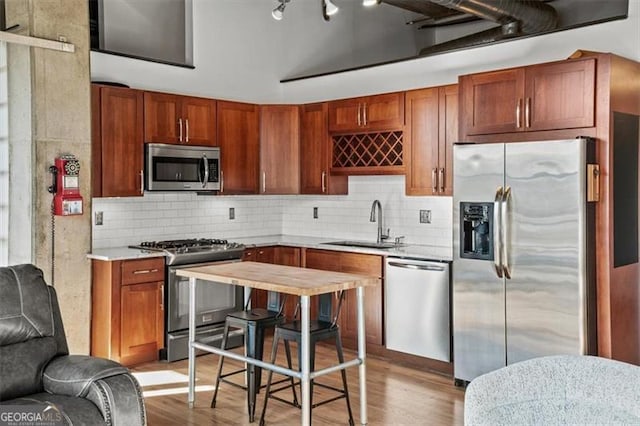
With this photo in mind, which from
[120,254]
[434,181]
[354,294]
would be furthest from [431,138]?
[120,254]

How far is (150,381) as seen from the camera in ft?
16.1

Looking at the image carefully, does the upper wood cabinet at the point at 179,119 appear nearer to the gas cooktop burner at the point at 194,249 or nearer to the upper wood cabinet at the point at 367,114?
the gas cooktop burner at the point at 194,249

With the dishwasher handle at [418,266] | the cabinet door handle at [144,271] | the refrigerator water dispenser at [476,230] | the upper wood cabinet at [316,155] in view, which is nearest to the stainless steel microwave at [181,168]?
the cabinet door handle at [144,271]

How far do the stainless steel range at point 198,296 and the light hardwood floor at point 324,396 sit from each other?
0.27 meters

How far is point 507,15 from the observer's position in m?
4.88

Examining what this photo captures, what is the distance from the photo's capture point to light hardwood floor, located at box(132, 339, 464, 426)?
4.10 m

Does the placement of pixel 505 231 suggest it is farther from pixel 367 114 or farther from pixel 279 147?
pixel 279 147

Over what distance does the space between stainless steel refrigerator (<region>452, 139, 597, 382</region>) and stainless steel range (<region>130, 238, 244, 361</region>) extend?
7.08 ft

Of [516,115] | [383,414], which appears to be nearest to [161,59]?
[516,115]

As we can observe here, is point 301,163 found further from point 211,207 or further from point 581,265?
point 581,265

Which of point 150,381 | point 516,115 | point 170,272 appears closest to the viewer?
point 516,115

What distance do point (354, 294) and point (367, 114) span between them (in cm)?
168

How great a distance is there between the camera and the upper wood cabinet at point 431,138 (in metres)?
5.39

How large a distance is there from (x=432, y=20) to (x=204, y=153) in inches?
100
